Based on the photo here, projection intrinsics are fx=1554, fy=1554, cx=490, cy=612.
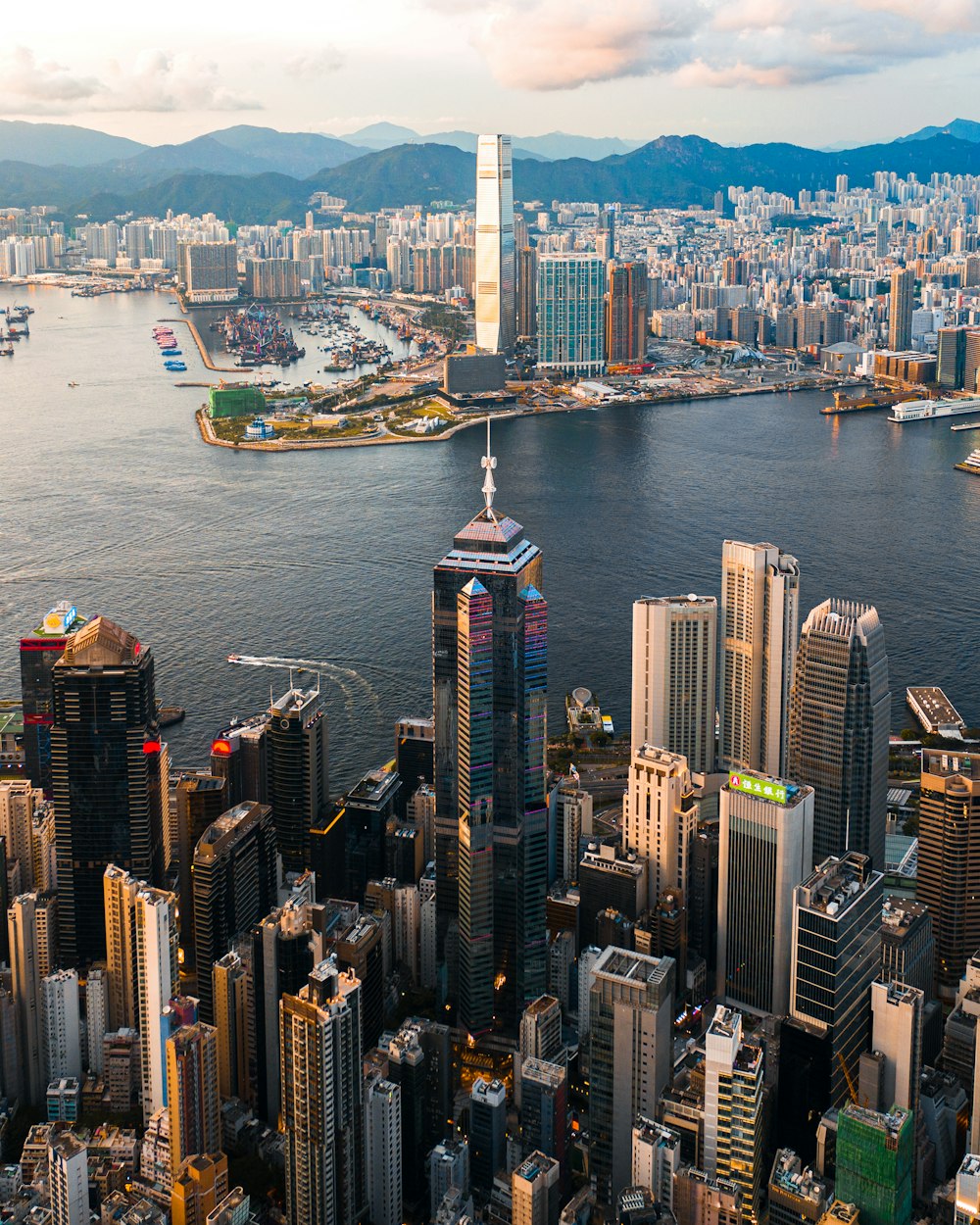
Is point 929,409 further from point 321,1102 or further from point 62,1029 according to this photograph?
point 321,1102

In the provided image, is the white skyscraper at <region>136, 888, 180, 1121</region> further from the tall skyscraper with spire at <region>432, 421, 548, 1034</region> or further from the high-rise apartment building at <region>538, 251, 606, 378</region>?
the high-rise apartment building at <region>538, 251, 606, 378</region>

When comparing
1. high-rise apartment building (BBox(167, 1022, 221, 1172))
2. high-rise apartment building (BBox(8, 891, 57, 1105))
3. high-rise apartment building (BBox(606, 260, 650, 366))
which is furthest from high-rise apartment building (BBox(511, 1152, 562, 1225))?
high-rise apartment building (BBox(606, 260, 650, 366))

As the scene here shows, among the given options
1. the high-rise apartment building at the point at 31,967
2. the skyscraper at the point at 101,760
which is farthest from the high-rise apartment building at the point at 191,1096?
the skyscraper at the point at 101,760

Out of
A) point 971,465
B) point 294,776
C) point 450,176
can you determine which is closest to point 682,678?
point 294,776

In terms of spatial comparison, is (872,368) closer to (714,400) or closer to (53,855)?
(714,400)

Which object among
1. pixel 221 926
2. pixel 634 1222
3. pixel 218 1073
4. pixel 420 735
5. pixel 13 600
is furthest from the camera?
pixel 13 600

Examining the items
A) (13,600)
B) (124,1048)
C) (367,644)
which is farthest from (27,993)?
(13,600)
